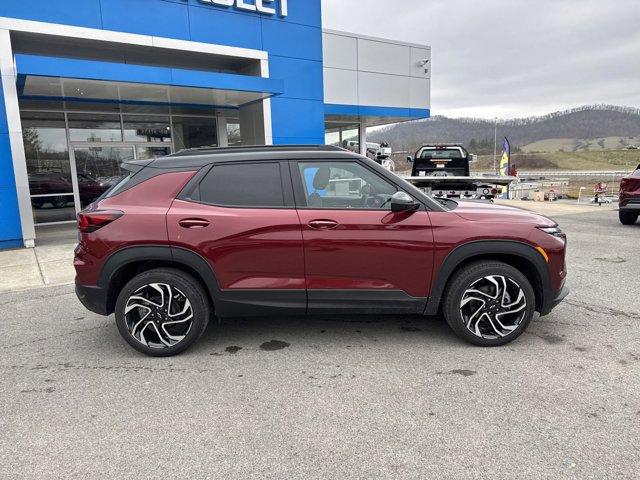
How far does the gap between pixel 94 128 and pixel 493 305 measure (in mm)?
12351

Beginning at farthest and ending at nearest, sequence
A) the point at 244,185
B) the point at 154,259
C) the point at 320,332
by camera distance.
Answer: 1. the point at 320,332
2. the point at 244,185
3. the point at 154,259

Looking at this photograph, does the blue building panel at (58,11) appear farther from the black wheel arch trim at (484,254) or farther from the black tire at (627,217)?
the black tire at (627,217)

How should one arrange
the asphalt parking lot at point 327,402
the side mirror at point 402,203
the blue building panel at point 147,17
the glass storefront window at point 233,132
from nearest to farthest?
1. the asphalt parking lot at point 327,402
2. the side mirror at point 402,203
3. the blue building panel at point 147,17
4. the glass storefront window at point 233,132

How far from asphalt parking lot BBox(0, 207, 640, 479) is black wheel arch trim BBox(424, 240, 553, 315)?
1.63ft

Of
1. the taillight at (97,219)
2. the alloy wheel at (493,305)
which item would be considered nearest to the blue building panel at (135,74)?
the taillight at (97,219)

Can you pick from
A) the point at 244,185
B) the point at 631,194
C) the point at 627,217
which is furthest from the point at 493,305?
the point at 627,217

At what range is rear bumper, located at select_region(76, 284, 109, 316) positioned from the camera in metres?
3.97

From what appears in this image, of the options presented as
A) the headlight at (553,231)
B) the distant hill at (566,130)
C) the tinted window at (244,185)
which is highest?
the distant hill at (566,130)

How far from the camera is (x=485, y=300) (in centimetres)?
398

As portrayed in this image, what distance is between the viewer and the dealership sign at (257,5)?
37.2ft

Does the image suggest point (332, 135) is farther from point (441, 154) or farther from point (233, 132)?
point (233, 132)

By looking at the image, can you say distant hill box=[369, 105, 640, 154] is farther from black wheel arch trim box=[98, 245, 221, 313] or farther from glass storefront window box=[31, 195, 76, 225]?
black wheel arch trim box=[98, 245, 221, 313]

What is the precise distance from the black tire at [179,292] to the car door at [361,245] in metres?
0.93

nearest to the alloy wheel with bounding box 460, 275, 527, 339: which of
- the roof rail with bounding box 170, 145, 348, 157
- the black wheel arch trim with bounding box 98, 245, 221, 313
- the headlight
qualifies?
the headlight
